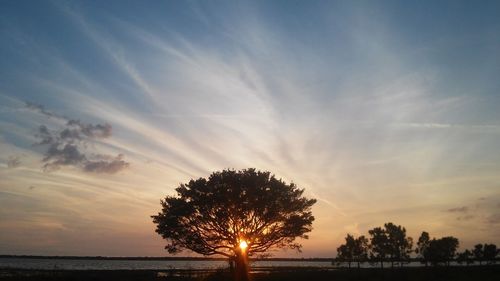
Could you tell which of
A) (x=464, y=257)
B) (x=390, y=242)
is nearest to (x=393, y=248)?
(x=390, y=242)

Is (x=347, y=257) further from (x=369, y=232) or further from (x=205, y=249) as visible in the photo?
(x=205, y=249)

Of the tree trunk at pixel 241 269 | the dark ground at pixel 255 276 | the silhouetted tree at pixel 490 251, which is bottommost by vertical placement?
the dark ground at pixel 255 276

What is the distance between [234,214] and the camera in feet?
193

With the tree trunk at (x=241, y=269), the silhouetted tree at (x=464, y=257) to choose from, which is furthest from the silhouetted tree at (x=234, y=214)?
the silhouetted tree at (x=464, y=257)

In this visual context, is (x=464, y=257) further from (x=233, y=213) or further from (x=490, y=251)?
(x=233, y=213)

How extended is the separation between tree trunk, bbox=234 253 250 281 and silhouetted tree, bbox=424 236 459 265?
11314 centimetres

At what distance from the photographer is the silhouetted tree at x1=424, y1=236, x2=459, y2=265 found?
15110 centimetres

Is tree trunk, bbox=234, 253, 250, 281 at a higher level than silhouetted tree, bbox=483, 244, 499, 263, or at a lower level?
lower

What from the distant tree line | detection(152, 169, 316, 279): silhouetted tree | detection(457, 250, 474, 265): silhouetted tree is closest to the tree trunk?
detection(152, 169, 316, 279): silhouetted tree

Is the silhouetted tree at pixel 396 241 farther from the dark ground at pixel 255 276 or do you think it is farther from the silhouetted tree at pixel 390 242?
the dark ground at pixel 255 276

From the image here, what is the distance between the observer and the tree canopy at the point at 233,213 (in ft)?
192

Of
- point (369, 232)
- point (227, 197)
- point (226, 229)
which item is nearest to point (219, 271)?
point (226, 229)

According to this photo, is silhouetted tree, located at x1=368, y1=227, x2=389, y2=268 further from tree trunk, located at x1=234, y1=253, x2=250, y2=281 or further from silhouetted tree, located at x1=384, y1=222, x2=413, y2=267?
tree trunk, located at x1=234, y1=253, x2=250, y2=281

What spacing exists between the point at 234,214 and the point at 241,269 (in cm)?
743
